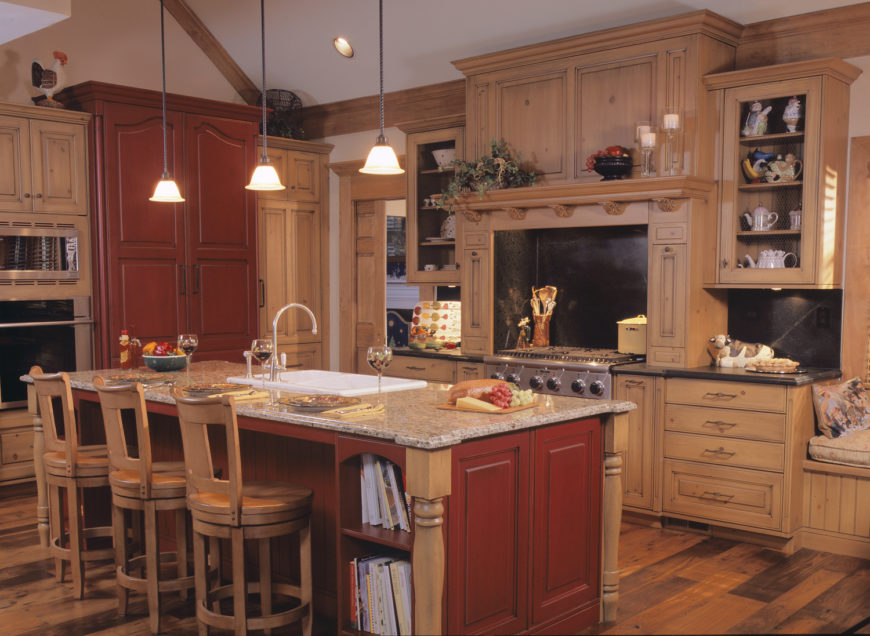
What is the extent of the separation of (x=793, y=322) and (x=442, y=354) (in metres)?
2.27

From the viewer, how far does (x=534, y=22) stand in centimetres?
562

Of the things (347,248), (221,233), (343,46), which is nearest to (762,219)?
(343,46)

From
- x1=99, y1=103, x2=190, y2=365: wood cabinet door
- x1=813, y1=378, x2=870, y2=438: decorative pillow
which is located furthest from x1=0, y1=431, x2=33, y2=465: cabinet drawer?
x1=813, y1=378, x2=870, y2=438: decorative pillow

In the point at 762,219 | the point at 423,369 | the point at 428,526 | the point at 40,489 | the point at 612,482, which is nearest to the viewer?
the point at 428,526

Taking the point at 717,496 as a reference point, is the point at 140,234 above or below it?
above

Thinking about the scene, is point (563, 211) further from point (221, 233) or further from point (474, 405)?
point (221, 233)

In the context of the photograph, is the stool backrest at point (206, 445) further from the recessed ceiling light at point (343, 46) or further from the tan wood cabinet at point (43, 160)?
the recessed ceiling light at point (343, 46)

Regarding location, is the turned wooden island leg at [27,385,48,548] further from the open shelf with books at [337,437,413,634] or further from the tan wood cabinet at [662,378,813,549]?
the tan wood cabinet at [662,378,813,549]

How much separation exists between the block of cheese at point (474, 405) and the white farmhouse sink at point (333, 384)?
1.80 ft

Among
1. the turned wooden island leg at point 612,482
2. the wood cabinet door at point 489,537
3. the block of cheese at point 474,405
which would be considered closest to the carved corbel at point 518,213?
the turned wooden island leg at point 612,482

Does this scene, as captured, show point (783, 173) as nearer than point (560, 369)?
Yes

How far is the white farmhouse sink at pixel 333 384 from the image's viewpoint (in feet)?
12.1

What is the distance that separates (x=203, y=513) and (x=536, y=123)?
11.0ft

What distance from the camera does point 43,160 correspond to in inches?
225
